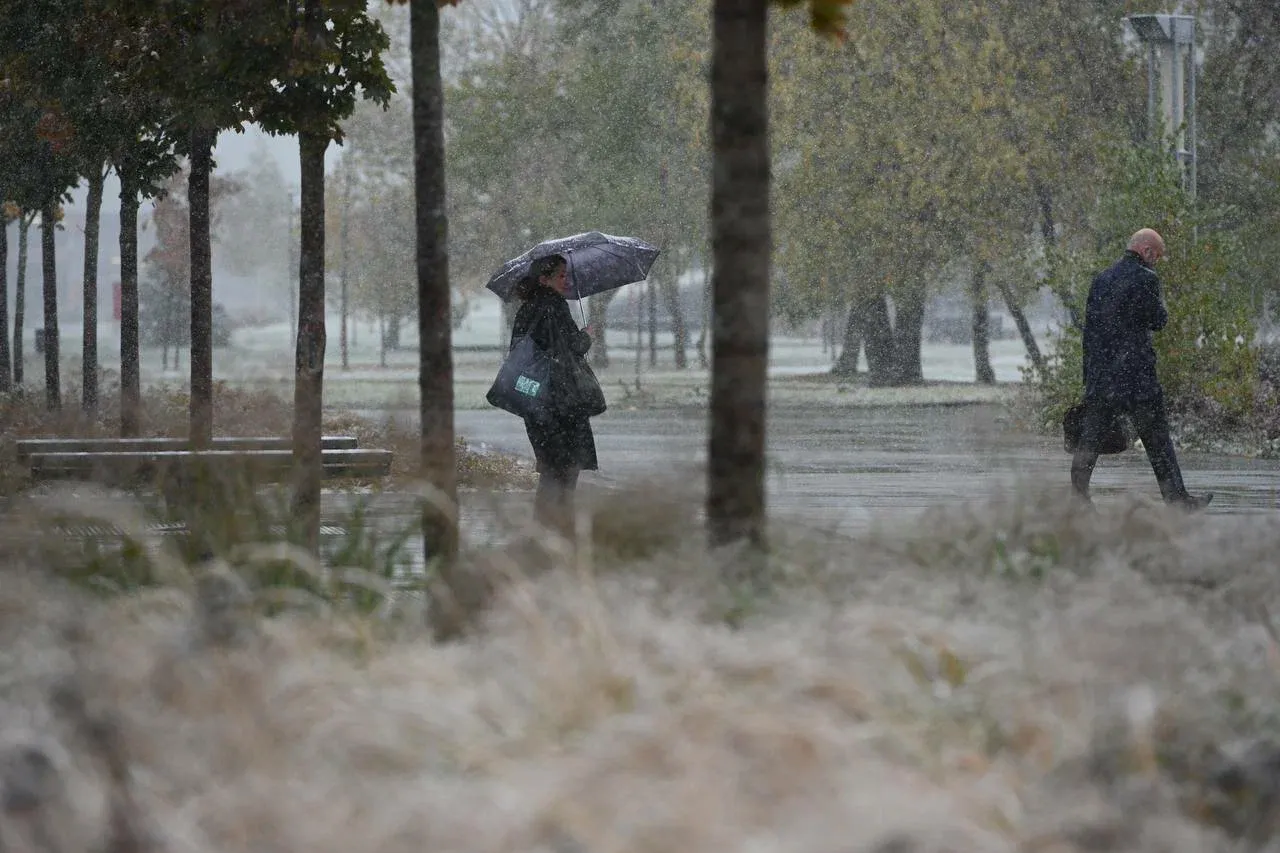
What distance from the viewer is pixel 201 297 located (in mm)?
14594

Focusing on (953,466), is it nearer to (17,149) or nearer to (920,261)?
(17,149)

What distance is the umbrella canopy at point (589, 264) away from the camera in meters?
11.2

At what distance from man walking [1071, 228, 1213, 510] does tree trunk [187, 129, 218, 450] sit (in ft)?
19.8

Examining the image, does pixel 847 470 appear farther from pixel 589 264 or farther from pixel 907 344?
pixel 907 344

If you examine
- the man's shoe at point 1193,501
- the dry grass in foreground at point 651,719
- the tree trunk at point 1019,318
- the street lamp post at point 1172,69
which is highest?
the street lamp post at point 1172,69

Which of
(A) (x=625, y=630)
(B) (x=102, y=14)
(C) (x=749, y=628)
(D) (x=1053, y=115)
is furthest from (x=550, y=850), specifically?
(D) (x=1053, y=115)

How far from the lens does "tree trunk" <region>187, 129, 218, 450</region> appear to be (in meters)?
14.1

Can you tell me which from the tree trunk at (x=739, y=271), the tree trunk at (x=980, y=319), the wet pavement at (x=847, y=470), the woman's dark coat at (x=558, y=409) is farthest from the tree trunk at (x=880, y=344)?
the tree trunk at (x=739, y=271)

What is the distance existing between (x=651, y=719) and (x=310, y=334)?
7144mm

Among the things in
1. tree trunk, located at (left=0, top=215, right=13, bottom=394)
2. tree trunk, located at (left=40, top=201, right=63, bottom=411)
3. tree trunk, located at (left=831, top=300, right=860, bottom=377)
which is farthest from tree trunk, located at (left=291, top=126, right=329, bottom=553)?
tree trunk, located at (left=831, top=300, right=860, bottom=377)

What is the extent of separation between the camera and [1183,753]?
193 inches

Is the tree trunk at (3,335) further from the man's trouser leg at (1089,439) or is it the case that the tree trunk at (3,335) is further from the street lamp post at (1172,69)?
the man's trouser leg at (1089,439)

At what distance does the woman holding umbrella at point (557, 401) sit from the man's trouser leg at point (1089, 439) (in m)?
3.79

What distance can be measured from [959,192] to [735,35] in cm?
3472
